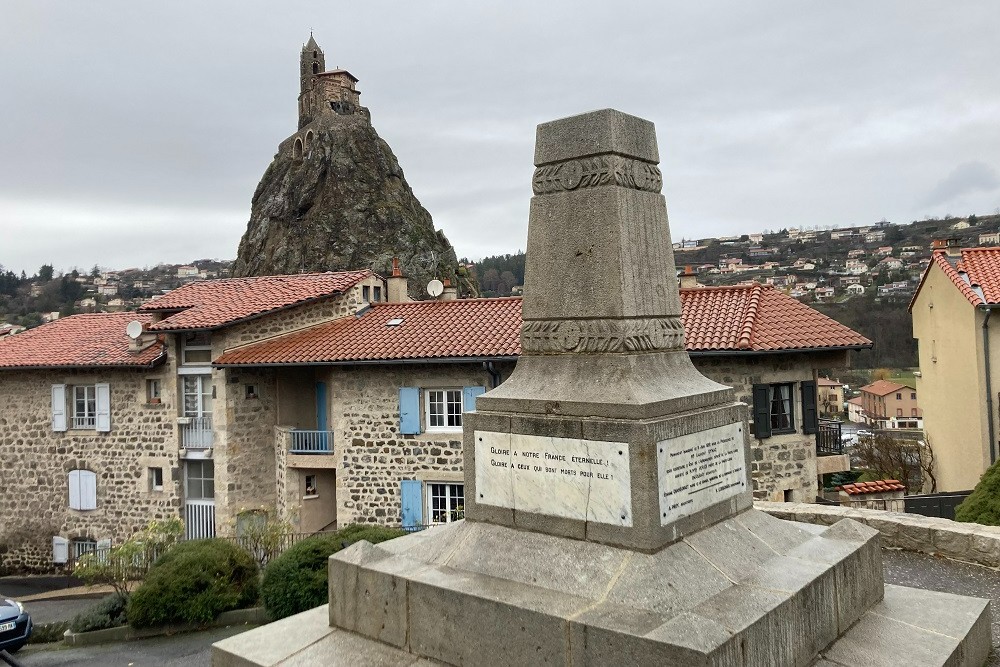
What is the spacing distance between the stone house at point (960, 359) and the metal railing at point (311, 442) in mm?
15680

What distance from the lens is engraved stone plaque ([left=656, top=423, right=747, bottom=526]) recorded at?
4230mm

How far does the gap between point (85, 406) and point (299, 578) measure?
40.0 feet

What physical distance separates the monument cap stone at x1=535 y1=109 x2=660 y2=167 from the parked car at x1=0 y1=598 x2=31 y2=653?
36.9ft

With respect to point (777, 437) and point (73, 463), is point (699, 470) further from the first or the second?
point (73, 463)

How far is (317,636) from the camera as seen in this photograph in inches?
182

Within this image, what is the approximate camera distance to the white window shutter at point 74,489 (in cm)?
1919

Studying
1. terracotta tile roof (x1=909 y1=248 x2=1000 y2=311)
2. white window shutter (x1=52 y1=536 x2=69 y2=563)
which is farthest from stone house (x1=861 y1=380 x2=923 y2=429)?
white window shutter (x1=52 y1=536 x2=69 y2=563)

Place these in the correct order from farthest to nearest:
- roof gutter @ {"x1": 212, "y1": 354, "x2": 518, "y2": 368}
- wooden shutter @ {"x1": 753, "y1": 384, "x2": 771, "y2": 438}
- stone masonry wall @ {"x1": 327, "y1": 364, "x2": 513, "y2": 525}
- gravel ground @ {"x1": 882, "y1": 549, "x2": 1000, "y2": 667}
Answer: stone masonry wall @ {"x1": 327, "y1": 364, "x2": 513, "y2": 525} → roof gutter @ {"x1": 212, "y1": 354, "x2": 518, "y2": 368} → wooden shutter @ {"x1": 753, "y1": 384, "x2": 771, "y2": 438} → gravel ground @ {"x1": 882, "y1": 549, "x2": 1000, "y2": 667}

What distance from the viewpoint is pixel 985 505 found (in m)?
8.52

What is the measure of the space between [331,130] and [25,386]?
142 ft

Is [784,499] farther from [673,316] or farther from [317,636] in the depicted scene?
[317,636]

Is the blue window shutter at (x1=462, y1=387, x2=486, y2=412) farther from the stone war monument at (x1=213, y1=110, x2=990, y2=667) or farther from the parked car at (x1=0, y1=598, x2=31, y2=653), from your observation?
the stone war monument at (x1=213, y1=110, x2=990, y2=667)

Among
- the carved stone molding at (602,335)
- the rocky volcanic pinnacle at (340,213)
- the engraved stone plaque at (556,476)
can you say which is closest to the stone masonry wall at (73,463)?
the engraved stone plaque at (556,476)

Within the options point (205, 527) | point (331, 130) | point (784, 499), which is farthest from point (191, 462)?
point (331, 130)
